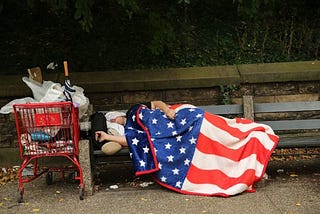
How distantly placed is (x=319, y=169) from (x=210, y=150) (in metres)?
1.46

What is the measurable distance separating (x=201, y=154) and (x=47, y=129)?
1446 millimetres

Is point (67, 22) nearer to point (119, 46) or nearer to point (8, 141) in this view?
point (119, 46)

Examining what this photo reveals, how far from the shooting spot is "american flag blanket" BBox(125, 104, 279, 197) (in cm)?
474

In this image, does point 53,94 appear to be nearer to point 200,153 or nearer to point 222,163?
point 200,153

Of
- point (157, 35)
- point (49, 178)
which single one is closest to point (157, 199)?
point (49, 178)

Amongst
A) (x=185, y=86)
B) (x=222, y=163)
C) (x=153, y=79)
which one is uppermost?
(x=153, y=79)

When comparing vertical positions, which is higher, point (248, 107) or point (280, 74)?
point (280, 74)

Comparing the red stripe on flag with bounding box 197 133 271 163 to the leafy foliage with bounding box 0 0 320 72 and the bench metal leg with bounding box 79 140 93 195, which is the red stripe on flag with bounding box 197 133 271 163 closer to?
the bench metal leg with bounding box 79 140 93 195

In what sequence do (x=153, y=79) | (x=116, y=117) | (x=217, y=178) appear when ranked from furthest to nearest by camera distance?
(x=153, y=79), (x=116, y=117), (x=217, y=178)

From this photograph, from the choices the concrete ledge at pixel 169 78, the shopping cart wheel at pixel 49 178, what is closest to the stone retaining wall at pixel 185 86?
the concrete ledge at pixel 169 78

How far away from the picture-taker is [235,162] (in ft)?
15.7

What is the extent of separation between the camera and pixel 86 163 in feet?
15.7

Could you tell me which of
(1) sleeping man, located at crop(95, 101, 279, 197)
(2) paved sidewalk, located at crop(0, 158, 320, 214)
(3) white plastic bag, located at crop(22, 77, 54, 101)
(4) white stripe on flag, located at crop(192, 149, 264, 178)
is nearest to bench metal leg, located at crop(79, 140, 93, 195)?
(2) paved sidewalk, located at crop(0, 158, 320, 214)

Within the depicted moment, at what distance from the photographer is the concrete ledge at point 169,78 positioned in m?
5.79
